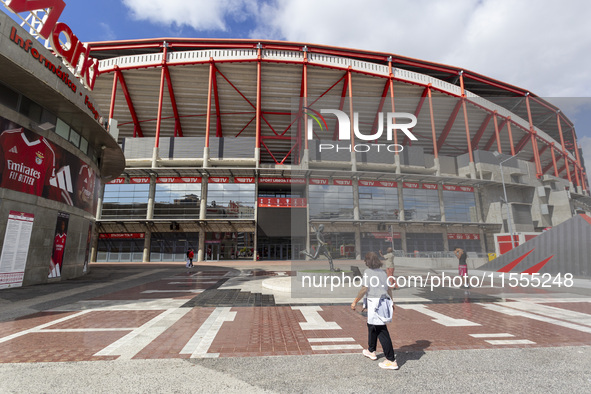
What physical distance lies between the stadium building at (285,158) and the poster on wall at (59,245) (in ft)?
63.1

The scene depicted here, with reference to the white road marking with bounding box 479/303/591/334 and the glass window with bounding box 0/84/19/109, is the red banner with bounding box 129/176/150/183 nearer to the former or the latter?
the glass window with bounding box 0/84/19/109

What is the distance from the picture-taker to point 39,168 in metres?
12.3

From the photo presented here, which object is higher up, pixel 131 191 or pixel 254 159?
pixel 254 159

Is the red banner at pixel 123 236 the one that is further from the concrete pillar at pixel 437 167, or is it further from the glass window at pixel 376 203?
the concrete pillar at pixel 437 167

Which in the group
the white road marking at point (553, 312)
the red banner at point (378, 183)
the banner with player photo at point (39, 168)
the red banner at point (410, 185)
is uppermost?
the red banner at point (378, 183)

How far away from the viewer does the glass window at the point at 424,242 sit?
117ft

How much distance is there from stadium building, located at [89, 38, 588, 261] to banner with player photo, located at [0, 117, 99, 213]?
18.5m

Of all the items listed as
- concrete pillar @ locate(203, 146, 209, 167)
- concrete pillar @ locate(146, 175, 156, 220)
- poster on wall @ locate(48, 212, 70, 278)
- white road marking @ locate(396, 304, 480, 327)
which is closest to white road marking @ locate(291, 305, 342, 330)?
white road marking @ locate(396, 304, 480, 327)

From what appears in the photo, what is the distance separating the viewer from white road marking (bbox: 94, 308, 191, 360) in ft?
14.9

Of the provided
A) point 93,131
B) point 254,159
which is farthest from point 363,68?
point 93,131

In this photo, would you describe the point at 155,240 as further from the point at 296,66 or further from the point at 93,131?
the point at 296,66

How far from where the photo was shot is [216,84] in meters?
38.4

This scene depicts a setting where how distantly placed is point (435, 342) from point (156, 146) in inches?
1444

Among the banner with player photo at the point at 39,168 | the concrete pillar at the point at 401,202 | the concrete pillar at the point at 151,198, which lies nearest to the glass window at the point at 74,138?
the banner with player photo at the point at 39,168
